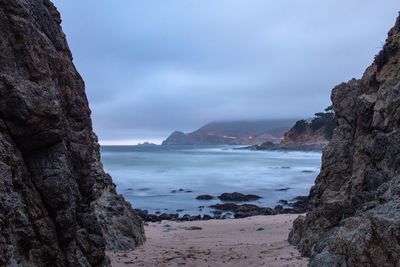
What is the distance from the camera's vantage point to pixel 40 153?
729 cm

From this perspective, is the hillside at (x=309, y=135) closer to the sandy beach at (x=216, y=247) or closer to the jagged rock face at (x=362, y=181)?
the sandy beach at (x=216, y=247)

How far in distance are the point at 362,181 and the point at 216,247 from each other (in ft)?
18.2

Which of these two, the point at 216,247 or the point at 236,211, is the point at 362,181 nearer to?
the point at 216,247

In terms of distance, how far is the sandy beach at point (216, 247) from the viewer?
11688 millimetres

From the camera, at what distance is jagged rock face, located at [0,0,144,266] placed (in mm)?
6426

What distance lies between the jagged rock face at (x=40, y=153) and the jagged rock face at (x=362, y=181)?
4.58 m

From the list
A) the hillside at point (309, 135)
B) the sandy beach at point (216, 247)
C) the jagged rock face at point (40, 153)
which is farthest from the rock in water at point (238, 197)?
the hillside at point (309, 135)

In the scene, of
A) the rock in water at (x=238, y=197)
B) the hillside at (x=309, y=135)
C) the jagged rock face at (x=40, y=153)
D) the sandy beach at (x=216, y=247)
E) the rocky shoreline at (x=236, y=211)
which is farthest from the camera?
the hillside at (x=309, y=135)

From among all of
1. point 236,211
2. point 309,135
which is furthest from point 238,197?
point 309,135

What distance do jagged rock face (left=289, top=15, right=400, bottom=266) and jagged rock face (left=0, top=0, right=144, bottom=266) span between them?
4.58m

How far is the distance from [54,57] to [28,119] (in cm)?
189

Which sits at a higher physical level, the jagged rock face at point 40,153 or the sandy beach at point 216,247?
the jagged rock face at point 40,153

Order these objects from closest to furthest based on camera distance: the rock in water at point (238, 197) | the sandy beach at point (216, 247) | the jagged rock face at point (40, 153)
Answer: the jagged rock face at point (40, 153)
the sandy beach at point (216, 247)
the rock in water at point (238, 197)

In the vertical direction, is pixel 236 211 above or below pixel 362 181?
below
